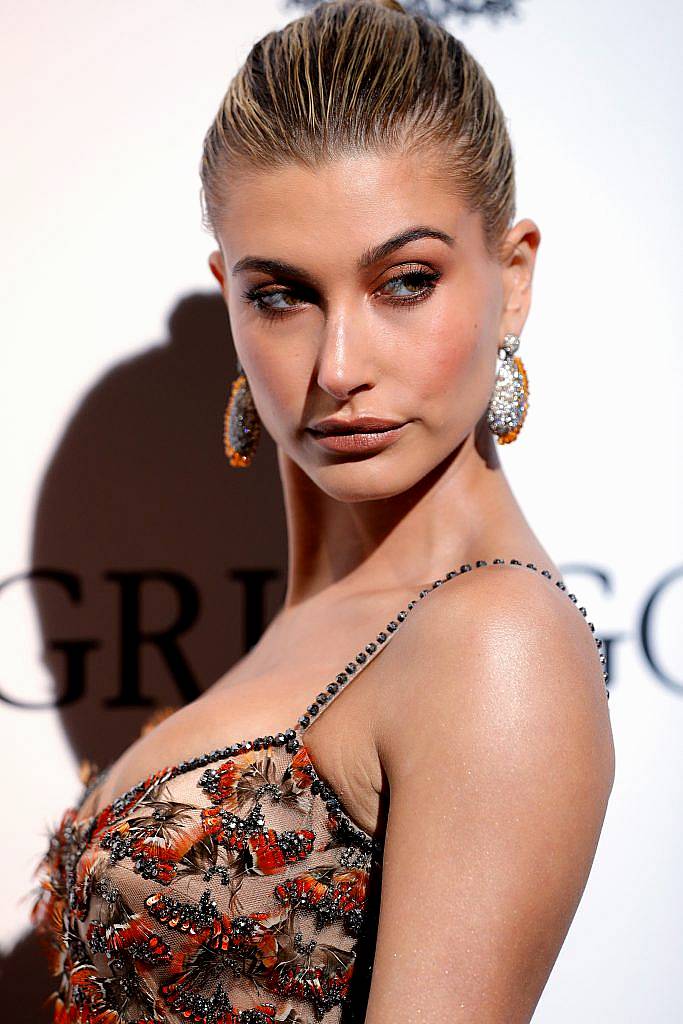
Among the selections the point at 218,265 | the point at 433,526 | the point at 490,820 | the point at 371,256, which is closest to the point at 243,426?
the point at 218,265

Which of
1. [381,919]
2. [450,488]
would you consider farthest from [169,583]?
[381,919]

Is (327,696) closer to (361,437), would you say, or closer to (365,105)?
(361,437)

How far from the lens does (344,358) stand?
104 centimetres

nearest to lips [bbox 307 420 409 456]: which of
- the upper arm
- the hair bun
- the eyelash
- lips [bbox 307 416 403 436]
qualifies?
lips [bbox 307 416 403 436]

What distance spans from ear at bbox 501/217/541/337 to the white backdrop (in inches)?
21.5

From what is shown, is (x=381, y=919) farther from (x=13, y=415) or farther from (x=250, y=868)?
(x=13, y=415)

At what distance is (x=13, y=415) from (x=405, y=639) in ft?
3.33

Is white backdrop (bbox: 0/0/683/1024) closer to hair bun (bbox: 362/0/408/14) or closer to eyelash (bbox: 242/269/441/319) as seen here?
hair bun (bbox: 362/0/408/14)

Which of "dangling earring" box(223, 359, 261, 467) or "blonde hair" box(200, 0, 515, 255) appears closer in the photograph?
"blonde hair" box(200, 0, 515, 255)

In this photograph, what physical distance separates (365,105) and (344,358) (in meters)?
0.24

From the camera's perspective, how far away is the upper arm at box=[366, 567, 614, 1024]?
0.87 m

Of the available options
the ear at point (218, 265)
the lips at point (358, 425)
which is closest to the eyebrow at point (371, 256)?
the lips at point (358, 425)

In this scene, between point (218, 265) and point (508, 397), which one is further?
point (218, 265)

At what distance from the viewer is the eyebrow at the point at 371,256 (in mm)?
1033
